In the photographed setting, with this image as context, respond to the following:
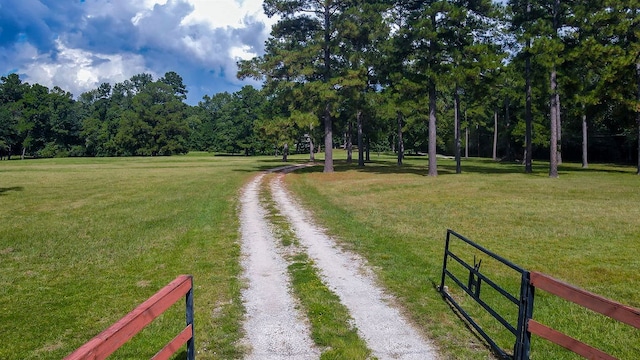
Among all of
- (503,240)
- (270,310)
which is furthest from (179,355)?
(503,240)

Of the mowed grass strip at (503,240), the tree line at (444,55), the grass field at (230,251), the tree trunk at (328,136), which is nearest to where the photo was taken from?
the grass field at (230,251)

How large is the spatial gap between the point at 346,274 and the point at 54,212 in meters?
15.0

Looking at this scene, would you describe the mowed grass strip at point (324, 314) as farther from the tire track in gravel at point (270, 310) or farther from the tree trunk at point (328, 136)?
the tree trunk at point (328, 136)

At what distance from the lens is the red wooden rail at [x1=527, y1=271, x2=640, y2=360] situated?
11.4 ft

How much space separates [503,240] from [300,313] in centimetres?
782

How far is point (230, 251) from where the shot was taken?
428 inches

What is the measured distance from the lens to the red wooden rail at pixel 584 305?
11.4 feet

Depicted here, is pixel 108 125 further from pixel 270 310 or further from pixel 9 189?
pixel 270 310

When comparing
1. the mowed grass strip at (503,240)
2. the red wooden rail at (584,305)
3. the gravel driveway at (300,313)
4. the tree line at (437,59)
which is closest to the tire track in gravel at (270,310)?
the gravel driveway at (300,313)

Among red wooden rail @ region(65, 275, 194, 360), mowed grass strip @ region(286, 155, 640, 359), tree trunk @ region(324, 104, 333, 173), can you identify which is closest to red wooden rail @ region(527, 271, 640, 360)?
mowed grass strip @ region(286, 155, 640, 359)

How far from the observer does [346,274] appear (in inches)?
351

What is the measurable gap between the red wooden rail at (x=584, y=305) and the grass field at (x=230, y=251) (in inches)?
51.8

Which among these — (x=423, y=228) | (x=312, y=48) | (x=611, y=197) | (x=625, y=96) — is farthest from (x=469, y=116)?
(x=423, y=228)

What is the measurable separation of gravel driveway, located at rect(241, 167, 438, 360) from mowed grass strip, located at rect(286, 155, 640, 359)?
403 millimetres
